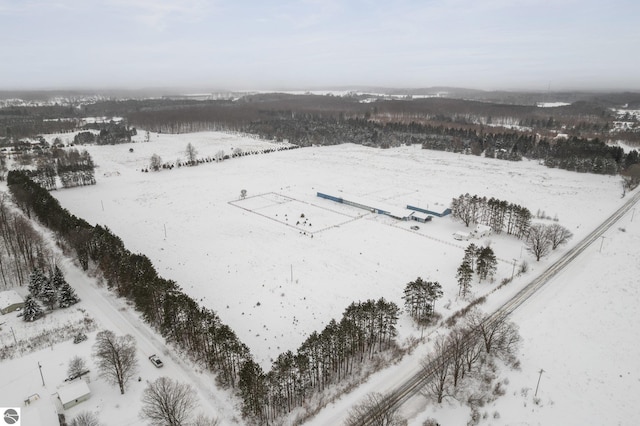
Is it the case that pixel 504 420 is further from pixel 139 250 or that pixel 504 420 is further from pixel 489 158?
pixel 489 158

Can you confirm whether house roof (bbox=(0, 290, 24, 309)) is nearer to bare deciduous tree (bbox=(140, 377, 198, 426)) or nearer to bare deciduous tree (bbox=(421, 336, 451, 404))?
bare deciduous tree (bbox=(140, 377, 198, 426))

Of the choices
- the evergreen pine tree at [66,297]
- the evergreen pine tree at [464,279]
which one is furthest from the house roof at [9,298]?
the evergreen pine tree at [464,279]

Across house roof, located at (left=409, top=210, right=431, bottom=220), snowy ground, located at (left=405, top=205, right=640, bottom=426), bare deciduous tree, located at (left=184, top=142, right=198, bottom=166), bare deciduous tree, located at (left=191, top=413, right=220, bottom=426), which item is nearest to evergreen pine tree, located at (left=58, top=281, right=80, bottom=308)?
bare deciduous tree, located at (left=191, top=413, right=220, bottom=426)

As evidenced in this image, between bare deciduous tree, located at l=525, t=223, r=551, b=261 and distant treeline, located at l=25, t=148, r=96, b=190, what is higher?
distant treeline, located at l=25, t=148, r=96, b=190

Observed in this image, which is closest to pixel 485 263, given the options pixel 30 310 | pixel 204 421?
pixel 204 421

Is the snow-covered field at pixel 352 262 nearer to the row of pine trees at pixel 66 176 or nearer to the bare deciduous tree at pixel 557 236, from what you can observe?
the bare deciduous tree at pixel 557 236

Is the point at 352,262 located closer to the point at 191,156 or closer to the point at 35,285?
the point at 35,285
